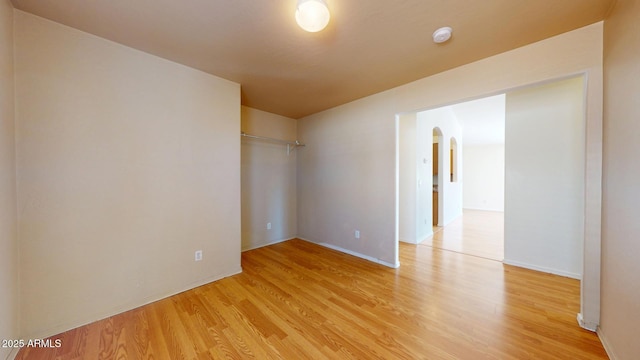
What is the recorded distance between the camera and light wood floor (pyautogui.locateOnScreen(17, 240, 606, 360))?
148 centimetres

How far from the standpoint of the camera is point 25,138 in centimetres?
153

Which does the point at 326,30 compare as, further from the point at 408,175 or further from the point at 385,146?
the point at 408,175

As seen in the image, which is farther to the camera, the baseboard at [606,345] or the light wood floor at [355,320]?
the light wood floor at [355,320]

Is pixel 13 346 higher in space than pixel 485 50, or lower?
lower

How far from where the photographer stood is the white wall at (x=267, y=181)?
3.60m

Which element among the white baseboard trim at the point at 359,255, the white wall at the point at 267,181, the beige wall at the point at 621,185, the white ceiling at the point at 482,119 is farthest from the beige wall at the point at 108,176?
the white ceiling at the point at 482,119

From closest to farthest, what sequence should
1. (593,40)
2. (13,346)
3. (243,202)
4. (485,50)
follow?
(13,346)
(593,40)
(485,50)
(243,202)

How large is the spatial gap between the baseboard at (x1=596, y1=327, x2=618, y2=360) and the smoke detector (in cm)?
245

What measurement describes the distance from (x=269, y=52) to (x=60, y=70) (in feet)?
5.33

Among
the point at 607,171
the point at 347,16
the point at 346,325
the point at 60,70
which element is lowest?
the point at 346,325

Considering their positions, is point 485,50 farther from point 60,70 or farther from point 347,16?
point 60,70

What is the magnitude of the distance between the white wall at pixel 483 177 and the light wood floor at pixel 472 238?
2483mm

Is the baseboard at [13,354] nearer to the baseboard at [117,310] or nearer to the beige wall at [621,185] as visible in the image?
the baseboard at [117,310]

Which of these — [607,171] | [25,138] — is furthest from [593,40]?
[25,138]
